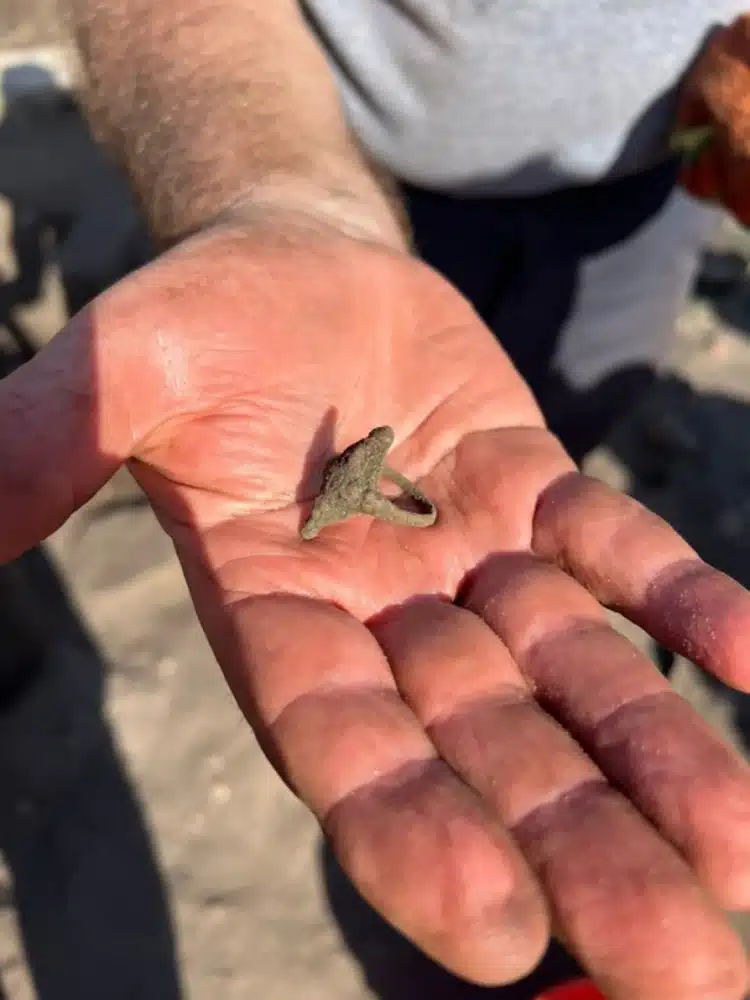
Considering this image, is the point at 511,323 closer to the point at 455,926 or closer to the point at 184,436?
the point at 184,436

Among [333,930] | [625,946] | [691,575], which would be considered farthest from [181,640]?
[625,946]

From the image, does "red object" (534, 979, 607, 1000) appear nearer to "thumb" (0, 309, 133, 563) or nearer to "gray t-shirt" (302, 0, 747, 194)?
"thumb" (0, 309, 133, 563)

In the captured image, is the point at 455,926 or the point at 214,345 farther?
the point at 214,345

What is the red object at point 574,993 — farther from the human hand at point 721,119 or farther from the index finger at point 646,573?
the human hand at point 721,119

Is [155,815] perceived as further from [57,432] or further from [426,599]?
[57,432]

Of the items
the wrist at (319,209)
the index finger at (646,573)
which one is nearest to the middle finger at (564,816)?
the index finger at (646,573)

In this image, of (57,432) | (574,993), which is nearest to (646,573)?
(57,432)
